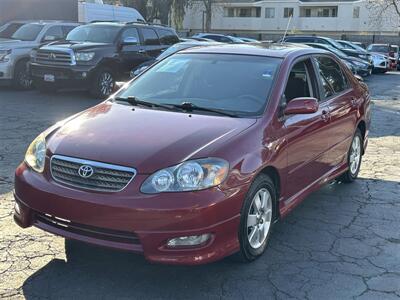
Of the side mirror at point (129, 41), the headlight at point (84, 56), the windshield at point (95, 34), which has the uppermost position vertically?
the windshield at point (95, 34)

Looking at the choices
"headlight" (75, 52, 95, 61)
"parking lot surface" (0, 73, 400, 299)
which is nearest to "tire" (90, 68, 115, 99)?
"headlight" (75, 52, 95, 61)

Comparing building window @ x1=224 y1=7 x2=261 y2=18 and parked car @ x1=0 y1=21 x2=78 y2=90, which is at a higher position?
building window @ x1=224 y1=7 x2=261 y2=18

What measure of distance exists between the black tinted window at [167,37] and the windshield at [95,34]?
162 centimetres

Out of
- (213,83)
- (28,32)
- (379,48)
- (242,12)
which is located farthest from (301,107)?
(242,12)

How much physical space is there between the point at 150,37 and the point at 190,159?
37.6ft

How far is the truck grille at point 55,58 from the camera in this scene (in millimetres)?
12609

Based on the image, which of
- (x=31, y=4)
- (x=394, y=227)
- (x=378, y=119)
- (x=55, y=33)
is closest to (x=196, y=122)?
(x=394, y=227)

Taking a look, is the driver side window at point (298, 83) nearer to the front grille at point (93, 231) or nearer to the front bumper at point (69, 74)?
the front grille at point (93, 231)

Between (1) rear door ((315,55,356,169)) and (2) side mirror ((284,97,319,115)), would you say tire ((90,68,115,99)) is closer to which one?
(1) rear door ((315,55,356,169))

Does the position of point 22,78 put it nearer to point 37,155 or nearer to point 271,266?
point 37,155

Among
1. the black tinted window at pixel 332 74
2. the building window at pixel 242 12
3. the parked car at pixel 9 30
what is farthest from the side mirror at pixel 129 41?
the building window at pixel 242 12

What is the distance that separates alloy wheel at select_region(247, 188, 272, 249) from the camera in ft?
13.2

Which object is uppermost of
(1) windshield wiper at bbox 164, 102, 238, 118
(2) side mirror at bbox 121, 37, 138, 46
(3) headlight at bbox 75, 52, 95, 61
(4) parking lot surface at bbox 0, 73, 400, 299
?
(2) side mirror at bbox 121, 37, 138, 46

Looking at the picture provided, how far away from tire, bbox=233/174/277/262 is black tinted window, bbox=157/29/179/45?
37.2 feet
